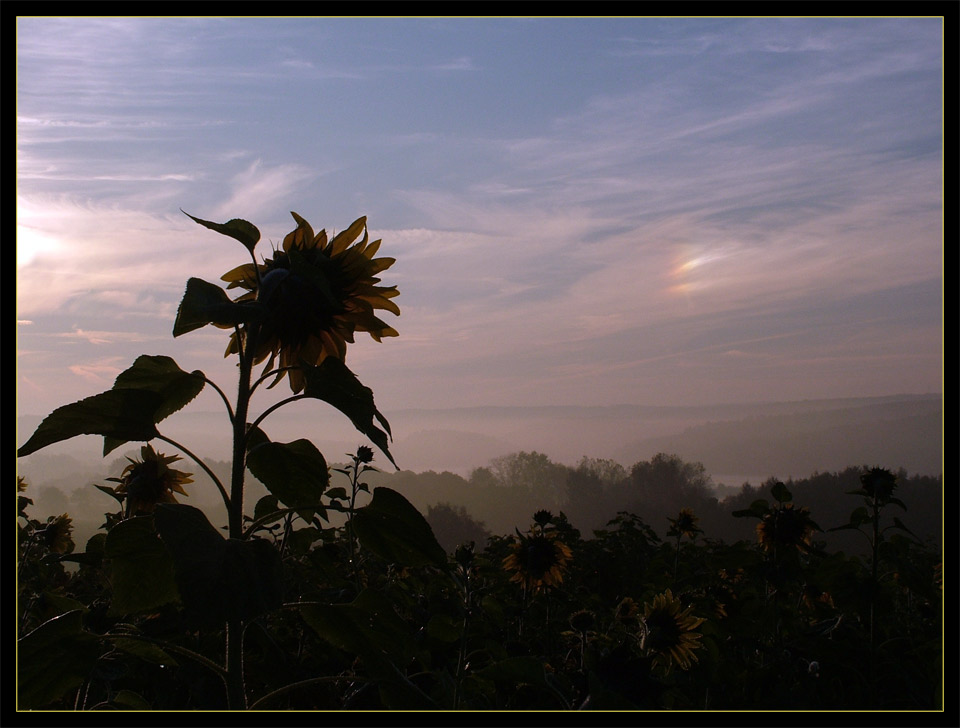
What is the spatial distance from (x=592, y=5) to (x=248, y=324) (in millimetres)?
988

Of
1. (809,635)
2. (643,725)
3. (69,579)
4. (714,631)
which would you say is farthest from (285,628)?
(69,579)

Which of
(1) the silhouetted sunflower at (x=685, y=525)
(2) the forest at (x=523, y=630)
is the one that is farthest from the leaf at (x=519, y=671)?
(1) the silhouetted sunflower at (x=685, y=525)

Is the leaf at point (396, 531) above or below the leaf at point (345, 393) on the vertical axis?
below

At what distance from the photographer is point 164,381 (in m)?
1.34

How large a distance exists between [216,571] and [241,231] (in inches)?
26.0

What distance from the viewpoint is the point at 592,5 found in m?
1.56

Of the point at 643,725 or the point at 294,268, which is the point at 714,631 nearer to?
the point at 643,725

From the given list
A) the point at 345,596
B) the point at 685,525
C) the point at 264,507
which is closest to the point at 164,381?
the point at 264,507

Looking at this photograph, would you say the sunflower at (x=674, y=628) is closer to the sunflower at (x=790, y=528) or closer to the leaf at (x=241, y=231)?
the sunflower at (x=790, y=528)

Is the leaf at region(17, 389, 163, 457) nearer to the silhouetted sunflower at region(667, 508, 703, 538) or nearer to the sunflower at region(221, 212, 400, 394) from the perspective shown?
the sunflower at region(221, 212, 400, 394)

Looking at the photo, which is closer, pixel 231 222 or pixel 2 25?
pixel 231 222

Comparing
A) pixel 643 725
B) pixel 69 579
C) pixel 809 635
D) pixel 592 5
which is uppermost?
pixel 592 5

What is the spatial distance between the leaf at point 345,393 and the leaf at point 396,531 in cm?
19

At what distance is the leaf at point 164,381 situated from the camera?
51.9 inches
